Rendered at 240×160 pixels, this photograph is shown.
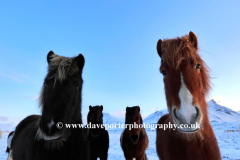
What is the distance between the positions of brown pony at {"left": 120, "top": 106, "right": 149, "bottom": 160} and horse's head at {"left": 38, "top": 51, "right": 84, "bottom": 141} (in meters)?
3.35

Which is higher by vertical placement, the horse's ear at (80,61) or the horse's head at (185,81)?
the horse's ear at (80,61)

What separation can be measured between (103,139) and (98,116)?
0.93m

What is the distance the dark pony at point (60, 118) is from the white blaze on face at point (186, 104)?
174 centimetres

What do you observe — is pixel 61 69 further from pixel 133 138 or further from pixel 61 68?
pixel 133 138

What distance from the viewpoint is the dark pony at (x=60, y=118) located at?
7.18ft

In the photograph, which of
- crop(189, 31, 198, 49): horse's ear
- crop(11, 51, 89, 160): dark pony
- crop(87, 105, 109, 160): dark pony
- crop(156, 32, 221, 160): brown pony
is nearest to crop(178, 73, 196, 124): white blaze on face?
crop(156, 32, 221, 160): brown pony

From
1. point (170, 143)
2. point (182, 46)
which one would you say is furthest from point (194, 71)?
point (170, 143)

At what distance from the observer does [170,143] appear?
2.42 m

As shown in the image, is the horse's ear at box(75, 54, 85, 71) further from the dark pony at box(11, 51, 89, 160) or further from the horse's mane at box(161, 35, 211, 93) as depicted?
the horse's mane at box(161, 35, 211, 93)

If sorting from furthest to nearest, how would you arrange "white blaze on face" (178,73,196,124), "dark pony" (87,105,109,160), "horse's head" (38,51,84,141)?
"dark pony" (87,105,109,160)
"horse's head" (38,51,84,141)
"white blaze on face" (178,73,196,124)

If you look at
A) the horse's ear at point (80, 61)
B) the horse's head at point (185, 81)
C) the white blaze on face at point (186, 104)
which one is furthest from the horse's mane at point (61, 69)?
the white blaze on face at point (186, 104)

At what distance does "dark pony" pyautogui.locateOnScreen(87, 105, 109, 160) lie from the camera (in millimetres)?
5648

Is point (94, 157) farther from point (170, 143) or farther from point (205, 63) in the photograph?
point (205, 63)

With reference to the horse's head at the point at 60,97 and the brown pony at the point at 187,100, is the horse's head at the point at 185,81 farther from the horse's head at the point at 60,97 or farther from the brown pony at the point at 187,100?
the horse's head at the point at 60,97
